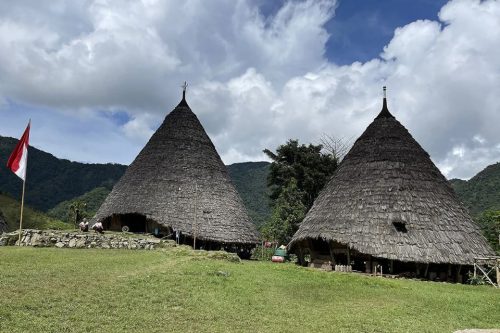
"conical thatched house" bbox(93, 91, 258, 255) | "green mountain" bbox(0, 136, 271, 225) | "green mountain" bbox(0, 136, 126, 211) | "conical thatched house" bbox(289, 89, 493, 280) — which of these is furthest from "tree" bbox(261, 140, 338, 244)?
"green mountain" bbox(0, 136, 126, 211)


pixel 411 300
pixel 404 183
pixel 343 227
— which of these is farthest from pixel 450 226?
pixel 411 300

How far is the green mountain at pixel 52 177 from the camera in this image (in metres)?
67.0

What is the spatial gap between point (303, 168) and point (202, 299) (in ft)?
105

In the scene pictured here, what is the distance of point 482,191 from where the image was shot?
184 feet

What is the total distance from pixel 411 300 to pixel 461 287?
5.62 m

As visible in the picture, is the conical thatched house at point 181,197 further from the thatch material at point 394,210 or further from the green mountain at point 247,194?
the green mountain at point 247,194

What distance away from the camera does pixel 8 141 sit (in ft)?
249

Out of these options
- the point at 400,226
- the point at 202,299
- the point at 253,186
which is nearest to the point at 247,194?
the point at 253,186

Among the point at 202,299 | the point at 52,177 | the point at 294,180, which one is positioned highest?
the point at 52,177

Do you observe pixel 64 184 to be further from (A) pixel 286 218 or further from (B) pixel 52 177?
(A) pixel 286 218

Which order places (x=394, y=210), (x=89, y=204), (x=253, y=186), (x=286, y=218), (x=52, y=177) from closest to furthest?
1. (x=394, y=210)
2. (x=286, y=218)
3. (x=89, y=204)
4. (x=52, y=177)
5. (x=253, y=186)

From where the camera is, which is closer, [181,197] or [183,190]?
[181,197]

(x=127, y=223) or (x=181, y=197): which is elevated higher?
Result: (x=181, y=197)

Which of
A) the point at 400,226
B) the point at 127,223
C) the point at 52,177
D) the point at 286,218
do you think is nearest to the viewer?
the point at 400,226
